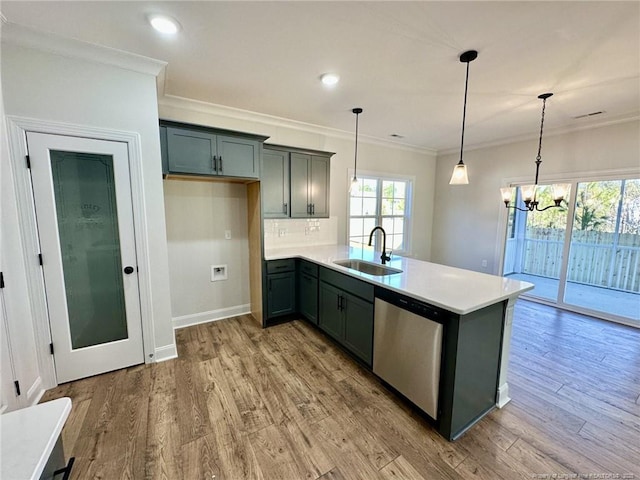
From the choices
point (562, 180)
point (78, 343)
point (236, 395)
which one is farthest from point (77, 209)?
point (562, 180)

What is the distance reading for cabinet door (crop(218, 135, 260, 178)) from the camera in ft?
9.57

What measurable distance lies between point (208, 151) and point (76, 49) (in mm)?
1154

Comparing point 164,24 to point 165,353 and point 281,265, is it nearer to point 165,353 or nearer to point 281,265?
point 281,265

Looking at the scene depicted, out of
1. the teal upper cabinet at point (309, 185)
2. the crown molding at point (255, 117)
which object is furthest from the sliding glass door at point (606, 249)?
the teal upper cabinet at point (309, 185)

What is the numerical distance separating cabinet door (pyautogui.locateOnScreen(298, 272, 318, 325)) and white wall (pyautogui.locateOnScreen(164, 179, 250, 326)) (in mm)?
836

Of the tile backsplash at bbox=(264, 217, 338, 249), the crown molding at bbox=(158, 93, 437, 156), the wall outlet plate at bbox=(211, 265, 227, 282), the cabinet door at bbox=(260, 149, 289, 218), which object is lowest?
the wall outlet plate at bbox=(211, 265, 227, 282)

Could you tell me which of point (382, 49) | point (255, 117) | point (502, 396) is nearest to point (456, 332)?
point (502, 396)

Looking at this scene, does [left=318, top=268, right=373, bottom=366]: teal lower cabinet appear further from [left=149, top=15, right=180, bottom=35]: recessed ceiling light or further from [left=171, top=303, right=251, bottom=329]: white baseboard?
[left=149, top=15, right=180, bottom=35]: recessed ceiling light

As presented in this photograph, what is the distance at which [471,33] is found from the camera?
189 centimetres

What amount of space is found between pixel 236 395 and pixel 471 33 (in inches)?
126

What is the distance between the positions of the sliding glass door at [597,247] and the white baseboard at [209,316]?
4.69 metres

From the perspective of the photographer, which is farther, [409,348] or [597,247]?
[597,247]

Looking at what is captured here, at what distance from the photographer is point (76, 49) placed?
6.75 feet

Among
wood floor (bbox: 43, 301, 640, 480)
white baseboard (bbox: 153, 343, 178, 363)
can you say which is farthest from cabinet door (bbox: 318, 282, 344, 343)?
white baseboard (bbox: 153, 343, 178, 363)
